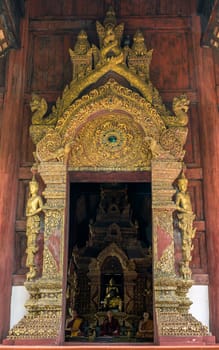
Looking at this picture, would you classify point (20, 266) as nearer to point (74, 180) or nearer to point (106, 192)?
point (74, 180)

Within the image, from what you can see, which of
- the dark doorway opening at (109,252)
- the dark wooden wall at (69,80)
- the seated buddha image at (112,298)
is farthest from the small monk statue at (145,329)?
the dark wooden wall at (69,80)

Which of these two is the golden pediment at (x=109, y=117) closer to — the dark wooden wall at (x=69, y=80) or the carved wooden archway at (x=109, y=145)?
the carved wooden archway at (x=109, y=145)

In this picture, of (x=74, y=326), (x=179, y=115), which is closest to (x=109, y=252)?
(x=74, y=326)

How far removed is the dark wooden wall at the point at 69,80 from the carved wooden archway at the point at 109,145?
1.22 ft

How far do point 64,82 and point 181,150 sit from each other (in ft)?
7.38

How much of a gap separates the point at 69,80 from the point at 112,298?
5.97m

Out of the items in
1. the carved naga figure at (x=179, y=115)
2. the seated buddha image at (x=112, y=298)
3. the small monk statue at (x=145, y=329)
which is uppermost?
the carved naga figure at (x=179, y=115)

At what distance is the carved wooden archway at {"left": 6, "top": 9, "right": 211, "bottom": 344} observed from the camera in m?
6.43

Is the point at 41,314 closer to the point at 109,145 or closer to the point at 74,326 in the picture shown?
the point at 109,145

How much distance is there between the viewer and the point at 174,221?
684 cm

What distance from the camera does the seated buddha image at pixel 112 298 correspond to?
1128 centimetres

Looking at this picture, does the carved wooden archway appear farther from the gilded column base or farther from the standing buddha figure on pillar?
the standing buddha figure on pillar

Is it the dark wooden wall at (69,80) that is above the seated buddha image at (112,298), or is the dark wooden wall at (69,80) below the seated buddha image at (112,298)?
above

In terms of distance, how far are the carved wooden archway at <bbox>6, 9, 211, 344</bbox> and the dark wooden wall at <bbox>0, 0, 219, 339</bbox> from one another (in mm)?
373
